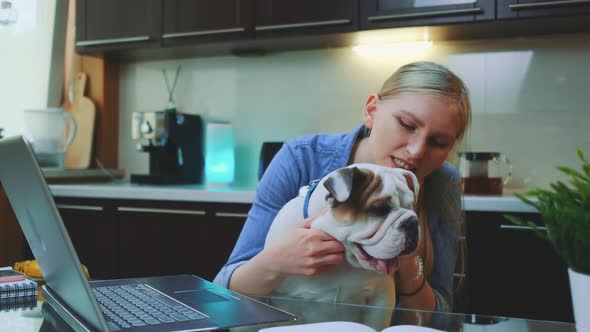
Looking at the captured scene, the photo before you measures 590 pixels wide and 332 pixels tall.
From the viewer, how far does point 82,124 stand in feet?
10.4

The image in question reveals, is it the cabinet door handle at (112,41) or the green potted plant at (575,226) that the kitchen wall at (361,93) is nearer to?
the cabinet door handle at (112,41)

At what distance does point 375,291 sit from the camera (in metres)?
0.94

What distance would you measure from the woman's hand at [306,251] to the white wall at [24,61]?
7.83 ft

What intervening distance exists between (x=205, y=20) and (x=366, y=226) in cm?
200

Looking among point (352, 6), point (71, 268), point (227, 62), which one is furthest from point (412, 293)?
point (227, 62)

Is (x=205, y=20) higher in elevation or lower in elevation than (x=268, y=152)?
higher

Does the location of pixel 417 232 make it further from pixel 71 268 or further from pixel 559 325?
pixel 71 268

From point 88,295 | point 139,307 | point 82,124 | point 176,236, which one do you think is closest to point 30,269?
point 139,307

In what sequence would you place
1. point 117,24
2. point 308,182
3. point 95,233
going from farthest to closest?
point 117,24 → point 95,233 → point 308,182

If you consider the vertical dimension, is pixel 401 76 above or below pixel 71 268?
above

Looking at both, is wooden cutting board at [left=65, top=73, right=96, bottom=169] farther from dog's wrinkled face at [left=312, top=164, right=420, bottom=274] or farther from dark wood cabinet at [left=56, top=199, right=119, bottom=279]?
dog's wrinkled face at [left=312, top=164, right=420, bottom=274]

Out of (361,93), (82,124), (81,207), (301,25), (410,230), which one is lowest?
(81,207)

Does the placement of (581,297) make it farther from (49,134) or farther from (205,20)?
(49,134)

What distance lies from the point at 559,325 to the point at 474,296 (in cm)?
119
